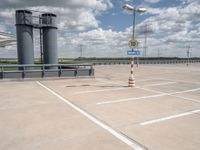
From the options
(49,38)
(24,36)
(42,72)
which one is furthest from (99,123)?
(49,38)

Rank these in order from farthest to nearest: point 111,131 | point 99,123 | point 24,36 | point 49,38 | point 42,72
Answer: point 49,38
point 24,36
point 42,72
point 99,123
point 111,131

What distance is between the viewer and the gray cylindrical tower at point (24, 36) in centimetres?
1722

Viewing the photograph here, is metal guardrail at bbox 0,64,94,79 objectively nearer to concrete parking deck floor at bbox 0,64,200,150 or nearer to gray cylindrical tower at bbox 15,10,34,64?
gray cylindrical tower at bbox 15,10,34,64

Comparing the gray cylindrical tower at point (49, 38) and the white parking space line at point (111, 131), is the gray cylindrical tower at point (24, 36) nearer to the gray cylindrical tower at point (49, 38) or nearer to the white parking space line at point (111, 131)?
the gray cylindrical tower at point (49, 38)

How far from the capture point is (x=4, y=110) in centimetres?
714

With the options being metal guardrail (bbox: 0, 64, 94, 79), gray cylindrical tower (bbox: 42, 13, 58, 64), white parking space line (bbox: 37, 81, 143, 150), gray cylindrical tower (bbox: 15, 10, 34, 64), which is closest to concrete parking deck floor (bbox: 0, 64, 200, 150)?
white parking space line (bbox: 37, 81, 143, 150)

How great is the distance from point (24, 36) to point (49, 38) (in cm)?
237

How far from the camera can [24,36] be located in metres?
17.5

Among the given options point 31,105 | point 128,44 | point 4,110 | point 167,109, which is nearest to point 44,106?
point 31,105

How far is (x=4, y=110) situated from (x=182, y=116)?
634 centimetres

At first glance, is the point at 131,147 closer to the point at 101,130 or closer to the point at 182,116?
the point at 101,130

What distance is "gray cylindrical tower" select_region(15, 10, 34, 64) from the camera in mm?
17219

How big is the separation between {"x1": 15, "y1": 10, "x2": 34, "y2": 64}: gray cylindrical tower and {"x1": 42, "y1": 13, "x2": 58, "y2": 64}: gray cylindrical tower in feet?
4.67

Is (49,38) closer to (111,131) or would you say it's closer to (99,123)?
(99,123)
